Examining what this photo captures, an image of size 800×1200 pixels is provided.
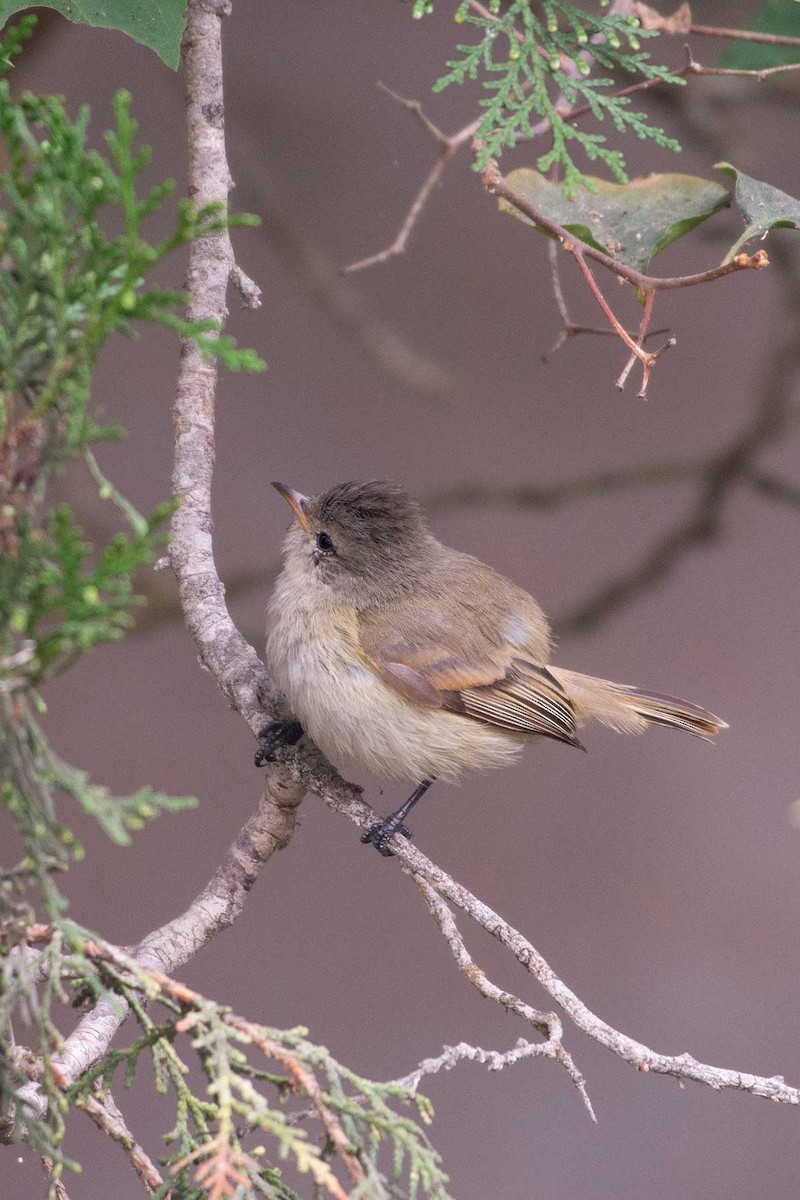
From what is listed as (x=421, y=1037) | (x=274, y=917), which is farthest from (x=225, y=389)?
(x=421, y=1037)

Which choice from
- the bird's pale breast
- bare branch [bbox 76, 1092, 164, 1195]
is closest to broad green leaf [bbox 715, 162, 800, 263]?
the bird's pale breast

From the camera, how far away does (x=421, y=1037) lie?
3.00 metres

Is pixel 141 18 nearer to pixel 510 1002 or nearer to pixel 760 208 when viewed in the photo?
pixel 760 208

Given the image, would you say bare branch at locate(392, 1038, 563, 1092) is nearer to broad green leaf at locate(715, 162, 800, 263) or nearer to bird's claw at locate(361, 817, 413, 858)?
bird's claw at locate(361, 817, 413, 858)

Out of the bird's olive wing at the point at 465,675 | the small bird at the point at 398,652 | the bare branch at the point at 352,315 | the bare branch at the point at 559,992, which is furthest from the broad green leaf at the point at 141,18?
the bare branch at the point at 352,315

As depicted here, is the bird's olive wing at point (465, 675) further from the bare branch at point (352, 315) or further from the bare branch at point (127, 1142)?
the bare branch at point (352, 315)

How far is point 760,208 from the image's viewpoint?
5.20 feet

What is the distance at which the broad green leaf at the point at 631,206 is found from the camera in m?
1.80

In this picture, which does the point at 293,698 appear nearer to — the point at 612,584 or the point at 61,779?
the point at 61,779

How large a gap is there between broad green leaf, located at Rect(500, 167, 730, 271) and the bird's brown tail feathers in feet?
2.48

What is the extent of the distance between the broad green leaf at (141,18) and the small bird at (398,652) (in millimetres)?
757

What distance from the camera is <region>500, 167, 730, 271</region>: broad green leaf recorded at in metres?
1.80

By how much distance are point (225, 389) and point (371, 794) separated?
3.75ft

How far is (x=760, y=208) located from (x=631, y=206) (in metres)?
0.32
